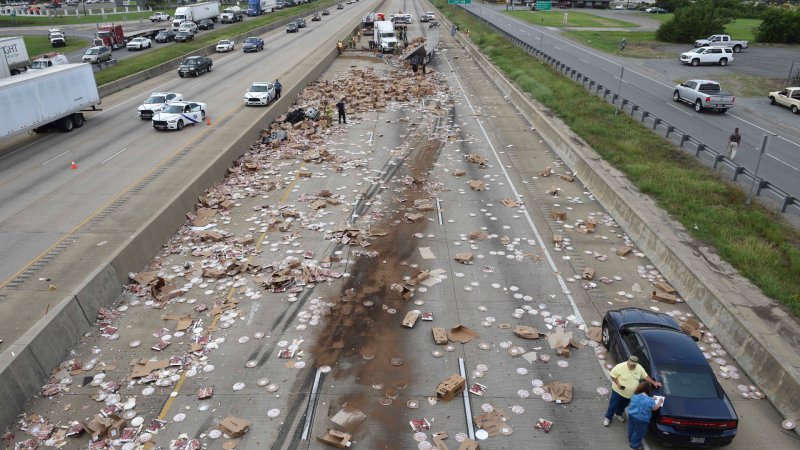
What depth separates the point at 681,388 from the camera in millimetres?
9391

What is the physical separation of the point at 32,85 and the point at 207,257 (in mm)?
18668

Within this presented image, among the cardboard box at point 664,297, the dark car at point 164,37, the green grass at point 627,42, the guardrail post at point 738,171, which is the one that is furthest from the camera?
the dark car at point 164,37

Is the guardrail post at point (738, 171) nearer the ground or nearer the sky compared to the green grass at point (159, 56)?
nearer the ground

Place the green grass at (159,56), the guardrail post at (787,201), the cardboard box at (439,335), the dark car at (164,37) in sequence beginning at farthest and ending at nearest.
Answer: the dark car at (164,37) < the green grass at (159,56) < the guardrail post at (787,201) < the cardboard box at (439,335)

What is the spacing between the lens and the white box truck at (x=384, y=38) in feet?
195

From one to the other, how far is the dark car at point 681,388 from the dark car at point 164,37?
232ft

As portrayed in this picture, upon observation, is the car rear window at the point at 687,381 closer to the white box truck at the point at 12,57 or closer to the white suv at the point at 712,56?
Result: the white suv at the point at 712,56

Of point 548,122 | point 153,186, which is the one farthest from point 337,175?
point 548,122

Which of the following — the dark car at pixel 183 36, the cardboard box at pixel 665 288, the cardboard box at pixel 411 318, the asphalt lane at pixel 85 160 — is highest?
the dark car at pixel 183 36

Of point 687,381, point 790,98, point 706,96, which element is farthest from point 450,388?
point 790,98

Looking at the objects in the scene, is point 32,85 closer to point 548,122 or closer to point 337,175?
point 337,175

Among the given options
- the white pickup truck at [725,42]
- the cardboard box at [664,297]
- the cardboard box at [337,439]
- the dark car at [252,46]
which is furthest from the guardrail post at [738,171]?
the dark car at [252,46]

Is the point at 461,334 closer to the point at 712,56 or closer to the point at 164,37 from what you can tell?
the point at 712,56

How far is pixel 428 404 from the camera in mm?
10344
